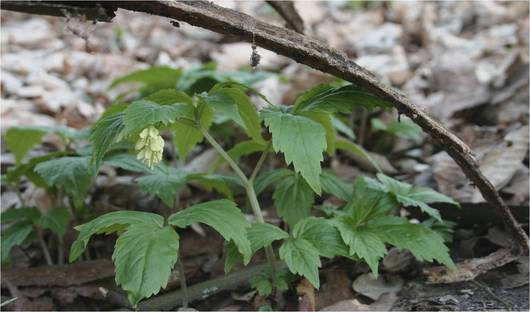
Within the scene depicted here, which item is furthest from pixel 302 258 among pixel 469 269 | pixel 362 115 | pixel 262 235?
pixel 362 115

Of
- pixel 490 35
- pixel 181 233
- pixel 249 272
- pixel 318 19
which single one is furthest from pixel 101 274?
pixel 318 19

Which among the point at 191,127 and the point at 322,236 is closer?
the point at 322,236

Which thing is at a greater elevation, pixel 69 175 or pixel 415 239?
pixel 415 239

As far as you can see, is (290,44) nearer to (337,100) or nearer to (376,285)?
(337,100)

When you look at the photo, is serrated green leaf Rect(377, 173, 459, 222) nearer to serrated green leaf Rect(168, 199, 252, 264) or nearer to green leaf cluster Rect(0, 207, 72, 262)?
serrated green leaf Rect(168, 199, 252, 264)

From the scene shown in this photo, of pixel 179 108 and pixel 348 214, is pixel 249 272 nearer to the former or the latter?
pixel 348 214

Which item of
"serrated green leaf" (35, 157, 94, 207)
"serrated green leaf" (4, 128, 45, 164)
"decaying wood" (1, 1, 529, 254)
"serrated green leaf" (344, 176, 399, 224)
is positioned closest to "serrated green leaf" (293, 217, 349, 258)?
"serrated green leaf" (344, 176, 399, 224)
